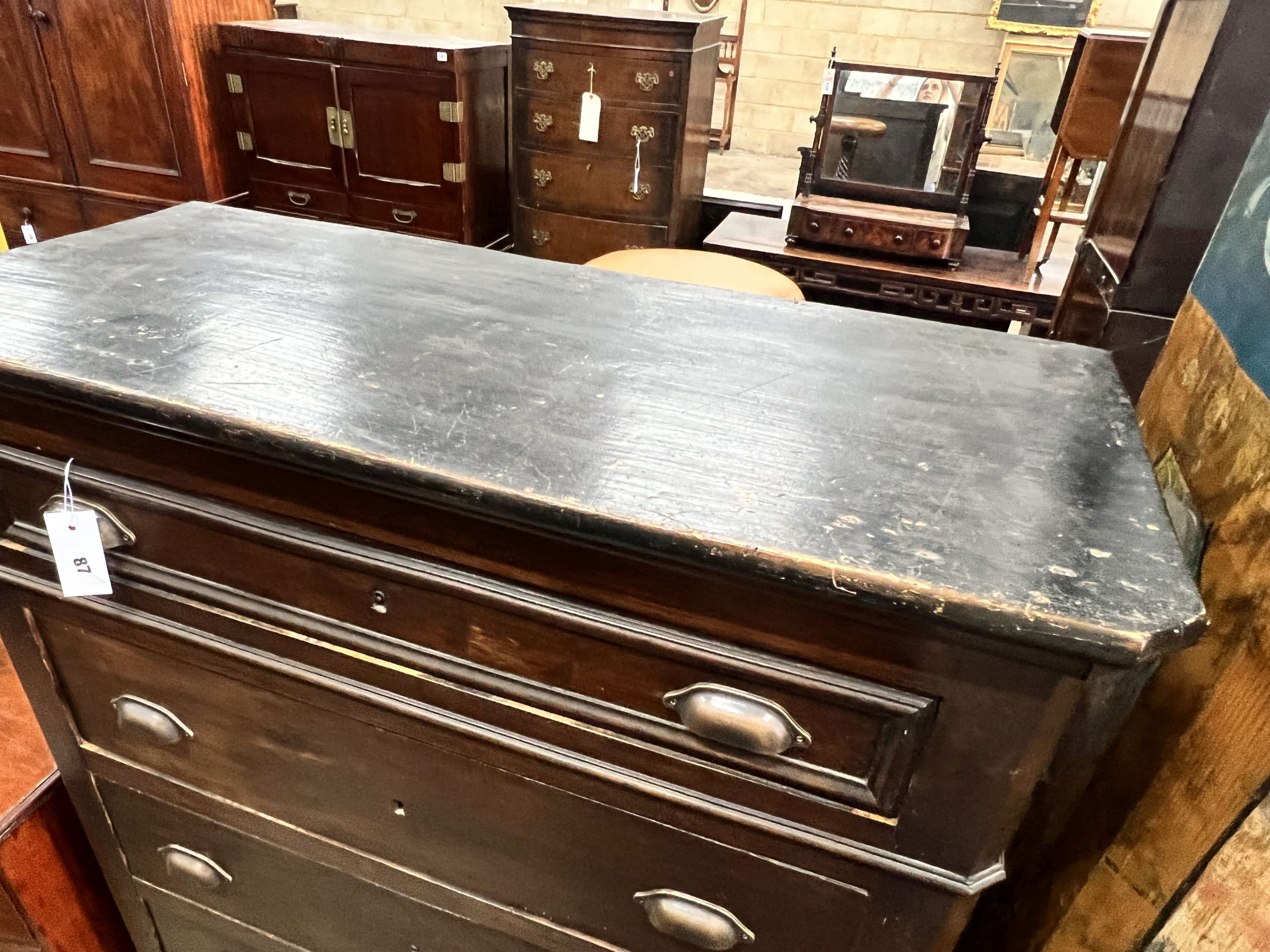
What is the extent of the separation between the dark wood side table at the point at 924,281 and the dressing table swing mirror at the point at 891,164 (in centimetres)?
6

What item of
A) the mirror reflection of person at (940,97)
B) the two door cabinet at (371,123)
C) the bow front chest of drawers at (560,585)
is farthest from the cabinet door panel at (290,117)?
the bow front chest of drawers at (560,585)

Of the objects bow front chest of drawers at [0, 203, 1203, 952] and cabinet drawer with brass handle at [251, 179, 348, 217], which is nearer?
bow front chest of drawers at [0, 203, 1203, 952]

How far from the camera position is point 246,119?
317cm

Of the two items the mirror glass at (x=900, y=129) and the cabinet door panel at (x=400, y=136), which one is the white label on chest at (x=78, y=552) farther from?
the cabinet door panel at (x=400, y=136)

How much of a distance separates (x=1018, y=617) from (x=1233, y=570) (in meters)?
0.28

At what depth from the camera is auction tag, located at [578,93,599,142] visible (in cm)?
289

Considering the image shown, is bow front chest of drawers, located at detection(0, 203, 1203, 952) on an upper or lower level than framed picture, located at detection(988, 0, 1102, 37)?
lower

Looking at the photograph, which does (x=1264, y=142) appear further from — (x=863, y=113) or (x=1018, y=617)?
(x=863, y=113)

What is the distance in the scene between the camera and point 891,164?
2709 mm

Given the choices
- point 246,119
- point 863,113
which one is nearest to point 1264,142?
point 863,113

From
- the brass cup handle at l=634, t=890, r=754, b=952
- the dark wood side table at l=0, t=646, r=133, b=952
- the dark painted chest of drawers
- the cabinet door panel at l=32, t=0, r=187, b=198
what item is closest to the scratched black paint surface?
the brass cup handle at l=634, t=890, r=754, b=952

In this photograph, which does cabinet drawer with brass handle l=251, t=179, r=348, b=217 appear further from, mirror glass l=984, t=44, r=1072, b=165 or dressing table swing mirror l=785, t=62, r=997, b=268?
mirror glass l=984, t=44, r=1072, b=165

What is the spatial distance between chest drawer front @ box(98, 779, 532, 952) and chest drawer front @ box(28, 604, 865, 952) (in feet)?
0.25

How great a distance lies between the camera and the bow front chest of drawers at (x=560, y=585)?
536 mm
